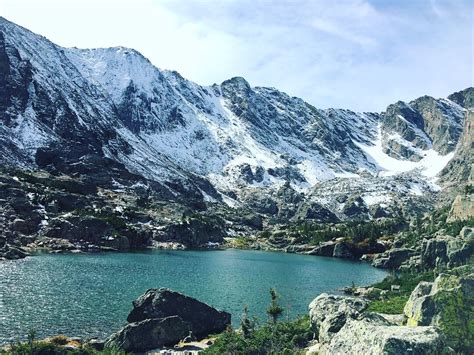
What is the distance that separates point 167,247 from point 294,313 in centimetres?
12524

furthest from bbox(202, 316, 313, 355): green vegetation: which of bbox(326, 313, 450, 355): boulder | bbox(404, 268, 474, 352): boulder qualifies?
bbox(326, 313, 450, 355): boulder

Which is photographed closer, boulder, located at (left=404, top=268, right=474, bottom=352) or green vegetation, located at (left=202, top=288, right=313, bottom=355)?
boulder, located at (left=404, top=268, right=474, bottom=352)

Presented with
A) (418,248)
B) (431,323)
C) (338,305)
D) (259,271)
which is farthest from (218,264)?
(431,323)

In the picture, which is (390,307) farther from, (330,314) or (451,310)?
(451,310)

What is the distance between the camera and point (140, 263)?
127438 millimetres

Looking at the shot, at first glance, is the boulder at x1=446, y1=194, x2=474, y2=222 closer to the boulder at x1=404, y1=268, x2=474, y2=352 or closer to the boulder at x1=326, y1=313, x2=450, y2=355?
the boulder at x1=404, y1=268, x2=474, y2=352

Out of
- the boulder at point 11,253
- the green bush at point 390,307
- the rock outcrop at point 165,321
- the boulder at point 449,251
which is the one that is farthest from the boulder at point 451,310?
the boulder at point 11,253

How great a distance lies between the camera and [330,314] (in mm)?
34344

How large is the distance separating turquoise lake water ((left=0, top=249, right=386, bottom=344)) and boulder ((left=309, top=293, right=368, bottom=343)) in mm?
25967

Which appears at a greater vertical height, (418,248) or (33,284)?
(418,248)

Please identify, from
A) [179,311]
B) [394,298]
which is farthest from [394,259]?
[179,311]

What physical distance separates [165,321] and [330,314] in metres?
23.5

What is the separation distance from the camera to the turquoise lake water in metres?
58.7

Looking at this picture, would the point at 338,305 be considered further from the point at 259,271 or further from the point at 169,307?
the point at 259,271
